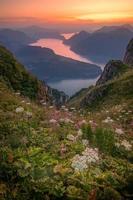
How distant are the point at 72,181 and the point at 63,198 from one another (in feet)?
2.14

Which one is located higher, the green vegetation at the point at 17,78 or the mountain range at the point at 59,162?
the green vegetation at the point at 17,78

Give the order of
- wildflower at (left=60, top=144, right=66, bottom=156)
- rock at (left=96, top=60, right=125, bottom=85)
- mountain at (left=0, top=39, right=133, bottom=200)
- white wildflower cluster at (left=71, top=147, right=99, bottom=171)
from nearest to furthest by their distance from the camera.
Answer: mountain at (left=0, top=39, right=133, bottom=200), white wildflower cluster at (left=71, top=147, right=99, bottom=171), wildflower at (left=60, top=144, right=66, bottom=156), rock at (left=96, top=60, right=125, bottom=85)

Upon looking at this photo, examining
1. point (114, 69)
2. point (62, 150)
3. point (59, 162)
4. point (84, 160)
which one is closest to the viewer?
point (84, 160)

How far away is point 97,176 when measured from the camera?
38.0 feet

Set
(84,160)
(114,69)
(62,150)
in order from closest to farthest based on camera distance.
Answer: (84,160) → (62,150) → (114,69)

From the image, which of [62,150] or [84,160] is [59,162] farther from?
[84,160]

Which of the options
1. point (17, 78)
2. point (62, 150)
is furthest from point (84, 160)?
point (17, 78)

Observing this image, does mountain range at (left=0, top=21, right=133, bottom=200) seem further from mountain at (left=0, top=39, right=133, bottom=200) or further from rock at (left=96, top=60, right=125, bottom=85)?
rock at (left=96, top=60, right=125, bottom=85)

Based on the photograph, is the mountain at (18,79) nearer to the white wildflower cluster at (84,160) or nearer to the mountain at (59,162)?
the mountain at (59,162)

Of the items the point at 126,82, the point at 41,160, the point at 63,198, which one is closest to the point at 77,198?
the point at 63,198

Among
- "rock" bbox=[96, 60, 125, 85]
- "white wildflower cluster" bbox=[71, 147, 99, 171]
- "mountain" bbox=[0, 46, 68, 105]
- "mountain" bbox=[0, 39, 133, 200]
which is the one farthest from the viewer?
"rock" bbox=[96, 60, 125, 85]

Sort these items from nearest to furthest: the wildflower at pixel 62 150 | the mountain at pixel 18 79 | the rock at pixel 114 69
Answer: the wildflower at pixel 62 150 < the mountain at pixel 18 79 < the rock at pixel 114 69

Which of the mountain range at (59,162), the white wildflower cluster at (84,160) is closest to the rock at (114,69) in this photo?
the mountain range at (59,162)

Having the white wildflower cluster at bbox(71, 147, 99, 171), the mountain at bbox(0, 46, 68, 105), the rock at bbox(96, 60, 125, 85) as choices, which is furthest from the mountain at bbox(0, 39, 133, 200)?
the rock at bbox(96, 60, 125, 85)
